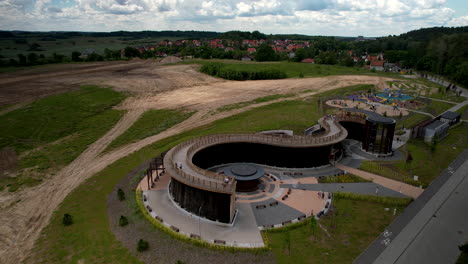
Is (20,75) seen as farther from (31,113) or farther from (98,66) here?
(31,113)

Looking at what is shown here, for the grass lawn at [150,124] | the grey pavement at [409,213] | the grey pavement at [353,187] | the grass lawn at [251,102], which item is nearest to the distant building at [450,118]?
the grey pavement at [409,213]

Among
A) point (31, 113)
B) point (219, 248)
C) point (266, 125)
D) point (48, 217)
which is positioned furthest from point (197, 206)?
point (31, 113)

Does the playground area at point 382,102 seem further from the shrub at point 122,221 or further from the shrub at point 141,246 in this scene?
the shrub at point 141,246

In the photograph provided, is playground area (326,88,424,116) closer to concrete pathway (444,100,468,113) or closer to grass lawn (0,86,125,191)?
concrete pathway (444,100,468,113)

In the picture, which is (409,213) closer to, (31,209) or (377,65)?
(31,209)

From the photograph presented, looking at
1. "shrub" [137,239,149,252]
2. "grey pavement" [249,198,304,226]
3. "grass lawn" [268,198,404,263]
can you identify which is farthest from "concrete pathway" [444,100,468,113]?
"shrub" [137,239,149,252]

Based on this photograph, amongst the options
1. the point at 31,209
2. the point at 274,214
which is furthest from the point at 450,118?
the point at 31,209
